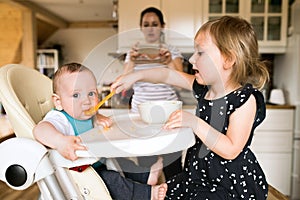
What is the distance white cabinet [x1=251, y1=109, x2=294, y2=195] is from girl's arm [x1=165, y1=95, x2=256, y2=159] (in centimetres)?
177

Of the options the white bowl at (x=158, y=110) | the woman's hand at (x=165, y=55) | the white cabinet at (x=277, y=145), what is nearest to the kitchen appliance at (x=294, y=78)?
the white cabinet at (x=277, y=145)

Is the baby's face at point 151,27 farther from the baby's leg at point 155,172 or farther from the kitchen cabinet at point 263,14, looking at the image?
A: the kitchen cabinet at point 263,14

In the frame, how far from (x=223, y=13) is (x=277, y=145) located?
3.82ft

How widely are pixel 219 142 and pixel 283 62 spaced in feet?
7.18

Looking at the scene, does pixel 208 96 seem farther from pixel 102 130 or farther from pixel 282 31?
pixel 282 31

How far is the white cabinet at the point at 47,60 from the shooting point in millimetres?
5953

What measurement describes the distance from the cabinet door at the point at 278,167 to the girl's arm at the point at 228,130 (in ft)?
6.17

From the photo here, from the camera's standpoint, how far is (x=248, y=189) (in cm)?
80

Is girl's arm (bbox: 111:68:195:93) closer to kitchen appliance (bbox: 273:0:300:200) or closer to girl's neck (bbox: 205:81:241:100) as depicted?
girl's neck (bbox: 205:81:241:100)

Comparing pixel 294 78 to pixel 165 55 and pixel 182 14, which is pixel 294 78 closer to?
pixel 182 14

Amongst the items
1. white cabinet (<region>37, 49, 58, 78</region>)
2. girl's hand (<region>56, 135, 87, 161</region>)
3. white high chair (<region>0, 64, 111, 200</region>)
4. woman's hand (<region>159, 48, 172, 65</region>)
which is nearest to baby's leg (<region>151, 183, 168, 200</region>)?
white high chair (<region>0, 64, 111, 200</region>)

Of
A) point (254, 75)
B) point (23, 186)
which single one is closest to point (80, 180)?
point (23, 186)

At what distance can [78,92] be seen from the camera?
0.79 m

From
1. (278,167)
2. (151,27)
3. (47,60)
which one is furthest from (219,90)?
(47,60)
